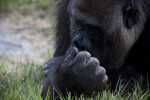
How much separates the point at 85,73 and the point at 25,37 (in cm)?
438

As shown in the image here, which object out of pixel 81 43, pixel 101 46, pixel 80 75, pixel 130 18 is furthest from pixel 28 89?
pixel 130 18

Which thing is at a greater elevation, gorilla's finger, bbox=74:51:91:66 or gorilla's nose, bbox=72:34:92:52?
gorilla's nose, bbox=72:34:92:52

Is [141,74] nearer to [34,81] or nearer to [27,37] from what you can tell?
[34,81]

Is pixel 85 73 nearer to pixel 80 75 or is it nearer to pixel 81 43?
pixel 80 75

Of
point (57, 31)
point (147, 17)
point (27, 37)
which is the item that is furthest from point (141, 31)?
point (27, 37)

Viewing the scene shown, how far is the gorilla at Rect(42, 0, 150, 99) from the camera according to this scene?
2.96 meters

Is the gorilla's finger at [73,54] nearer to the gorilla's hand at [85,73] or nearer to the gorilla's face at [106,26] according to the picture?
the gorilla's hand at [85,73]

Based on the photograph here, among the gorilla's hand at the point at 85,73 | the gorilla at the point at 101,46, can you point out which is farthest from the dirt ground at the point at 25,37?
the gorilla's hand at the point at 85,73

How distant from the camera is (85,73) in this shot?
2.94m

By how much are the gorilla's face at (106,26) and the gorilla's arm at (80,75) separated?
10.7 inches

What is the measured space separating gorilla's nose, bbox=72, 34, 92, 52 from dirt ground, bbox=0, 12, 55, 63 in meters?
1.89

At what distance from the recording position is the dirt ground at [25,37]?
227 inches

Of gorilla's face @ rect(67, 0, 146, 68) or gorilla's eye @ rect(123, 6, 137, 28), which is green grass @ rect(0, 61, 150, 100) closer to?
gorilla's face @ rect(67, 0, 146, 68)

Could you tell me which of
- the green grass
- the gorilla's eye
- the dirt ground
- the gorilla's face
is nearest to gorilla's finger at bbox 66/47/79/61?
the gorilla's face
